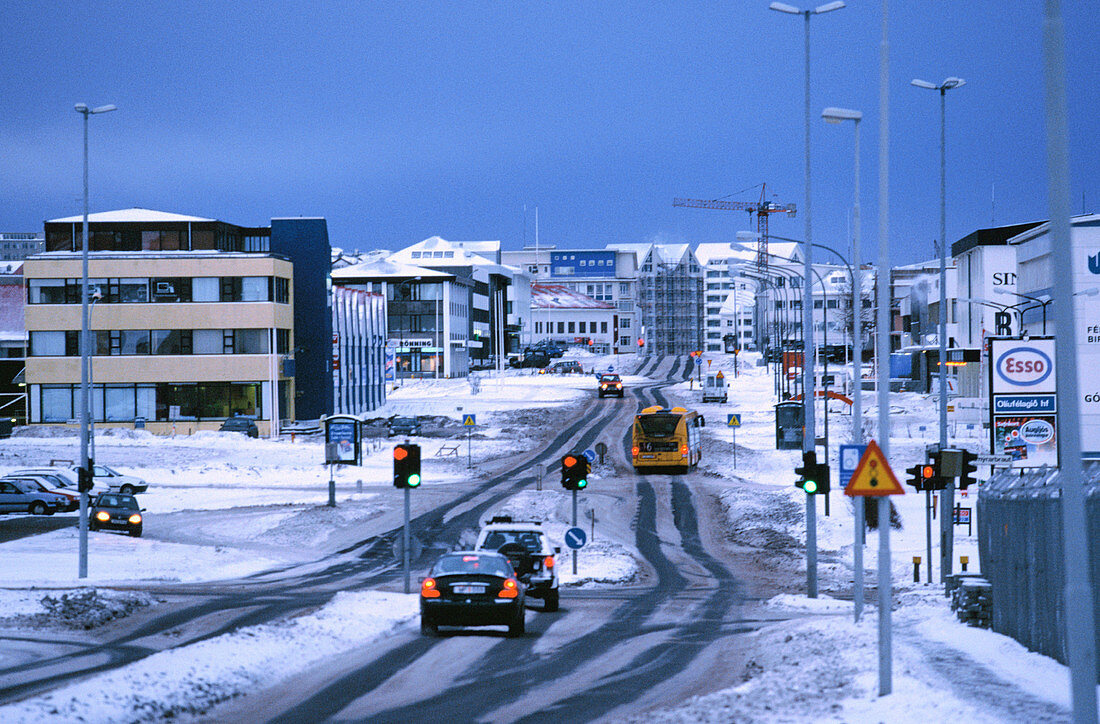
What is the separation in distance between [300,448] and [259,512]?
77.8ft

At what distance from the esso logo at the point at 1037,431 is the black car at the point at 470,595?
20.4 metres

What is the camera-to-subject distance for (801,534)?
39.9 meters

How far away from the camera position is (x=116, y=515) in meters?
38.5

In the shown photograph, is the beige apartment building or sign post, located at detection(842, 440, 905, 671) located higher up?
the beige apartment building

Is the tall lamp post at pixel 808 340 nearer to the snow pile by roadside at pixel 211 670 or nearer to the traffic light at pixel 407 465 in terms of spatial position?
the traffic light at pixel 407 465

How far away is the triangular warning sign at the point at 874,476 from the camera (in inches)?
547

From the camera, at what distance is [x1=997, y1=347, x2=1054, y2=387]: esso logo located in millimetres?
33438

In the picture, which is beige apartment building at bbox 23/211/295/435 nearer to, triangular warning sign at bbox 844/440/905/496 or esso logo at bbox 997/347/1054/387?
esso logo at bbox 997/347/1054/387

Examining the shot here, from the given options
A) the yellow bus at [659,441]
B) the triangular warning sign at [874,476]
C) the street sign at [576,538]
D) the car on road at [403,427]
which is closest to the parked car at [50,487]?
the street sign at [576,538]

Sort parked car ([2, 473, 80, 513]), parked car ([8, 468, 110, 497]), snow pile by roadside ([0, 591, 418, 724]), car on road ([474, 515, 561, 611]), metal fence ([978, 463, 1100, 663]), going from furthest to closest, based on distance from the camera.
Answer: parked car ([8, 468, 110, 497])
parked car ([2, 473, 80, 513])
car on road ([474, 515, 561, 611])
metal fence ([978, 463, 1100, 663])
snow pile by roadside ([0, 591, 418, 724])

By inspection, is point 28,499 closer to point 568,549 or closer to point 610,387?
point 568,549

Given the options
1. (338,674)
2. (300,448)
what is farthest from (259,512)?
(338,674)

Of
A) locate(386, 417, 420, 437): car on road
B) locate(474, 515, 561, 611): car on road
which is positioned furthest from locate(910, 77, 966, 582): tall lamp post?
locate(386, 417, 420, 437): car on road

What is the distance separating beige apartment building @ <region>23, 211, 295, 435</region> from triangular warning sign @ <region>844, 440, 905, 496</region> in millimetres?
65212
